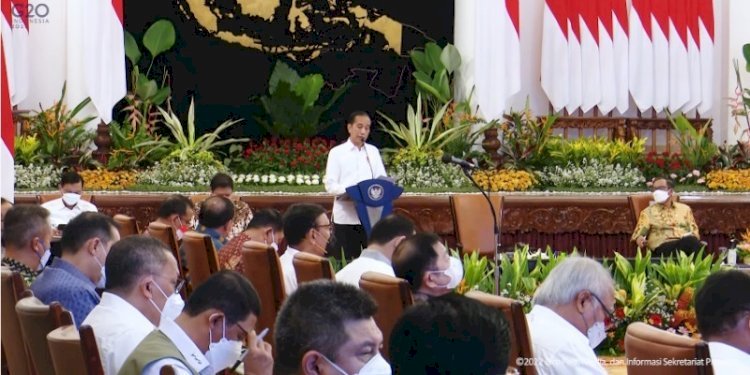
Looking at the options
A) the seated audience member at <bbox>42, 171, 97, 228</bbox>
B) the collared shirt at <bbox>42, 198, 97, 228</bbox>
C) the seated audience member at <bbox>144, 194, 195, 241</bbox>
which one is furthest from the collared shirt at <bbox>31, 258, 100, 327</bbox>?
the seated audience member at <bbox>42, 171, 97, 228</bbox>

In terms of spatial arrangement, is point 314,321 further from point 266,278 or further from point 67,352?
point 266,278

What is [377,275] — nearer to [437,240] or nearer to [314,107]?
[437,240]

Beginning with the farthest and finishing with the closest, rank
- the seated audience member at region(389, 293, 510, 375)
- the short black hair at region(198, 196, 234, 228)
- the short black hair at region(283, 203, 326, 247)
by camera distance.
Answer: the short black hair at region(198, 196, 234, 228) → the short black hair at region(283, 203, 326, 247) → the seated audience member at region(389, 293, 510, 375)

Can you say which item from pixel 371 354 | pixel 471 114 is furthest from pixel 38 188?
pixel 371 354

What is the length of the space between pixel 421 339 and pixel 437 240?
269cm

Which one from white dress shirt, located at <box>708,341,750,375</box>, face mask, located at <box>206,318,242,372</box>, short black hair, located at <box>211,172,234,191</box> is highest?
short black hair, located at <box>211,172,234,191</box>

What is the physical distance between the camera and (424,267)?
15.9 ft

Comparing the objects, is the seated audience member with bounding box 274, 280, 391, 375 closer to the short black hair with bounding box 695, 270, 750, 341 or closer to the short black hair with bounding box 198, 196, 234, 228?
the short black hair with bounding box 695, 270, 750, 341

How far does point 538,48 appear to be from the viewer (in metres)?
13.4

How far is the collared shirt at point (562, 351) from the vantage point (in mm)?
3932

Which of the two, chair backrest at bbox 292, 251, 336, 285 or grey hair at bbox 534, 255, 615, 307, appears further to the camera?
chair backrest at bbox 292, 251, 336, 285

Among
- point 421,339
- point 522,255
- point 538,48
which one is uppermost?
point 538,48

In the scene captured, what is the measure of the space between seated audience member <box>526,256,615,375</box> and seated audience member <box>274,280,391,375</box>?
124 cm

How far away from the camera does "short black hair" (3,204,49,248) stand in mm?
5336
